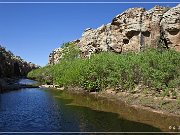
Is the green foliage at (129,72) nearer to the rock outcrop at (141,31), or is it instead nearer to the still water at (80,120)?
the still water at (80,120)

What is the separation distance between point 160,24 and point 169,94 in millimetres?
54645

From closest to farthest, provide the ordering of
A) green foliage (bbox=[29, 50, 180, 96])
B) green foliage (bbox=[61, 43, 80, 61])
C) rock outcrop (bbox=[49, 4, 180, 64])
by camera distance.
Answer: green foliage (bbox=[29, 50, 180, 96]) < rock outcrop (bbox=[49, 4, 180, 64]) < green foliage (bbox=[61, 43, 80, 61])

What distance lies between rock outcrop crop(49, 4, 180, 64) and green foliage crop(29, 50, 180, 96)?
26.6m

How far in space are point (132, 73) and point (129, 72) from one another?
76 cm

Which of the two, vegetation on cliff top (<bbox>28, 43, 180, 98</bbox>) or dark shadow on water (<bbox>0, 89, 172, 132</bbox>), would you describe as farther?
vegetation on cliff top (<bbox>28, 43, 180, 98</bbox>)

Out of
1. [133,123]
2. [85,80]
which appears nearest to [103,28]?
[85,80]

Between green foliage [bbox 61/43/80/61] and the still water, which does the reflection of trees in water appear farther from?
green foliage [bbox 61/43/80/61]

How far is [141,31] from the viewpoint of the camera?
114562 mm

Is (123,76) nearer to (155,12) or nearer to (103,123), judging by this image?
(103,123)

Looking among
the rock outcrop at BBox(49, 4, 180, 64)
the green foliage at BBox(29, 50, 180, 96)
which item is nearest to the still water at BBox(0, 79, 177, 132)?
the green foliage at BBox(29, 50, 180, 96)

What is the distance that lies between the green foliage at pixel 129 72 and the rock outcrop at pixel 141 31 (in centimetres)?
2660

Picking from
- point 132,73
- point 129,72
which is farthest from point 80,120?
point 132,73

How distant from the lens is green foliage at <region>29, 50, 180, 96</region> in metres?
57.8

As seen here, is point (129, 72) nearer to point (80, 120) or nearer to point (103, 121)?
point (103, 121)
